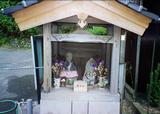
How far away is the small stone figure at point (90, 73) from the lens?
473 centimetres

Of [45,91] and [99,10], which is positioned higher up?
[99,10]

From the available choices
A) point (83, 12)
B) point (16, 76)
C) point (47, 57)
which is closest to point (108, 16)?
point (83, 12)

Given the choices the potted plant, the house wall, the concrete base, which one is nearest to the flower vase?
the potted plant

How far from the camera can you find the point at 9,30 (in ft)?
51.1

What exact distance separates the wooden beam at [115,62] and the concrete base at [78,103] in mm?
141

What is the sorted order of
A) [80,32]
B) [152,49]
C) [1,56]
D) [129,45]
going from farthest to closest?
[1,56]
[129,45]
[152,49]
[80,32]

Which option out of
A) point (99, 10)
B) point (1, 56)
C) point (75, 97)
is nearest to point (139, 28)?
point (99, 10)

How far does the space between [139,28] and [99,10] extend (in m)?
0.60

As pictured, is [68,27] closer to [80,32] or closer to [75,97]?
[80,32]

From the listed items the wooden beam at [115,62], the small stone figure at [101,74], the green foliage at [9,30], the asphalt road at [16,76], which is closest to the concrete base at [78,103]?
the wooden beam at [115,62]

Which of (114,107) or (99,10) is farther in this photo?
(114,107)

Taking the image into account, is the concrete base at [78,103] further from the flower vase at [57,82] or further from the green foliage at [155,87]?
the green foliage at [155,87]

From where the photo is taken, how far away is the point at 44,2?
12.2 ft

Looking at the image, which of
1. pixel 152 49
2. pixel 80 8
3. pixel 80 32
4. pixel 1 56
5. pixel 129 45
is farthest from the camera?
pixel 1 56
